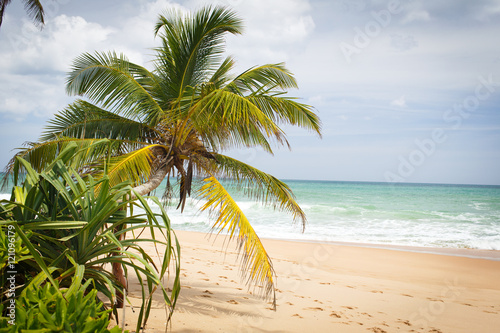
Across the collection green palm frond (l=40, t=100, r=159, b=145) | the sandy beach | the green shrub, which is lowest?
the sandy beach

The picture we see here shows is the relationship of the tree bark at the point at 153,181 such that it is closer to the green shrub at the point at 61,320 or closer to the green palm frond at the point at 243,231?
the green palm frond at the point at 243,231

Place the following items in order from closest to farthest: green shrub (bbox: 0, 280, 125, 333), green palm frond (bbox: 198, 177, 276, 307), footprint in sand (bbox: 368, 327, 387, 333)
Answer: green shrub (bbox: 0, 280, 125, 333), green palm frond (bbox: 198, 177, 276, 307), footprint in sand (bbox: 368, 327, 387, 333)

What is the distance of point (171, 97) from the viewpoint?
19.2 ft

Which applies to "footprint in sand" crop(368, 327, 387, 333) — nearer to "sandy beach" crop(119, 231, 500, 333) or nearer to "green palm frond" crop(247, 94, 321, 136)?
"sandy beach" crop(119, 231, 500, 333)

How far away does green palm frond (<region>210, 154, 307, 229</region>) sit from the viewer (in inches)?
217

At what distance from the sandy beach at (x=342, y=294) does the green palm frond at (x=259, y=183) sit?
1.00m

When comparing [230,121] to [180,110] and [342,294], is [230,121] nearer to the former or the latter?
[180,110]

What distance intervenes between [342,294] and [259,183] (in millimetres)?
2947

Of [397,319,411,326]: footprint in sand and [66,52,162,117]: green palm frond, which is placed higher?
[66,52,162,117]: green palm frond

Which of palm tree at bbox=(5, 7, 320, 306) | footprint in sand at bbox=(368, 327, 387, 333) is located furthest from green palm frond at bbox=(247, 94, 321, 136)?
footprint in sand at bbox=(368, 327, 387, 333)

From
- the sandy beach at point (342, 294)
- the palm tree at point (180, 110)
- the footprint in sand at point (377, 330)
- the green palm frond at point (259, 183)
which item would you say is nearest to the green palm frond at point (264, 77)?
the palm tree at point (180, 110)

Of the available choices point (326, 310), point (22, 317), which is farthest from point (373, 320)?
point (22, 317)

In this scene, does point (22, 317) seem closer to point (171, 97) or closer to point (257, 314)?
point (257, 314)

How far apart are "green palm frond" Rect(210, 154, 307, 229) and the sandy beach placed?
1.00 m
